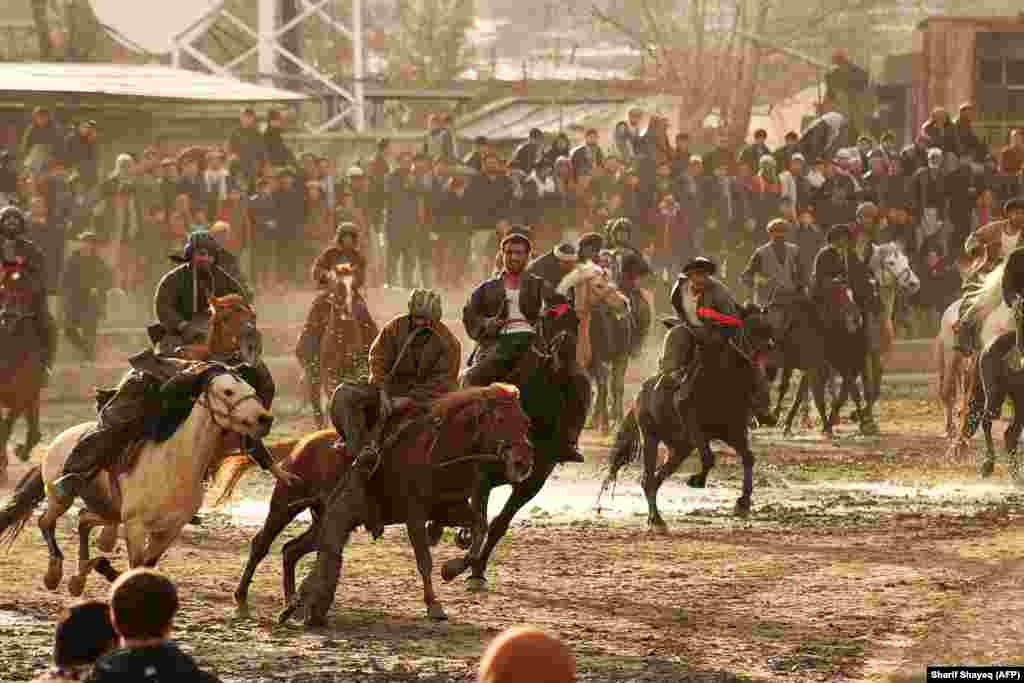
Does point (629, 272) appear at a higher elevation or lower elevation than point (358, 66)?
lower

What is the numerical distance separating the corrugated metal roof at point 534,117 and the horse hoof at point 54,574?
3421cm

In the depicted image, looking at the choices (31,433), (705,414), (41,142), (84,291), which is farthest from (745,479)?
(41,142)

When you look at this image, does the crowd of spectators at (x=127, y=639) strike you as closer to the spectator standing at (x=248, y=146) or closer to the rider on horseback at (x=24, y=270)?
the rider on horseback at (x=24, y=270)

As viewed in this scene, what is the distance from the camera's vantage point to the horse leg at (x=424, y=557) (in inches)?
531

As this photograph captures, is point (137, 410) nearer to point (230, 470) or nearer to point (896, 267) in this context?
point (230, 470)

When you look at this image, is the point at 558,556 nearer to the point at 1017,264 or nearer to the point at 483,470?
the point at 483,470

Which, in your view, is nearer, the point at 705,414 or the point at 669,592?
the point at 669,592

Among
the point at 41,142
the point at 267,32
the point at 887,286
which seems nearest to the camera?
the point at 887,286

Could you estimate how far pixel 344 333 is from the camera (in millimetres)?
23203

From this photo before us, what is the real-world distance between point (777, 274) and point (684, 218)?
724 centimetres

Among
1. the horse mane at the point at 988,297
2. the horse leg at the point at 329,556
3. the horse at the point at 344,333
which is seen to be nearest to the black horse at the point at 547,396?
the horse leg at the point at 329,556

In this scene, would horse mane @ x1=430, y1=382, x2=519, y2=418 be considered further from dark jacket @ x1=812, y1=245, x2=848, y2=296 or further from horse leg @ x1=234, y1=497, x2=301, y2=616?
dark jacket @ x1=812, y1=245, x2=848, y2=296

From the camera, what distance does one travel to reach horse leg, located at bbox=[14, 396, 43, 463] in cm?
2152

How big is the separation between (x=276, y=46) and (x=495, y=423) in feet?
98.9
